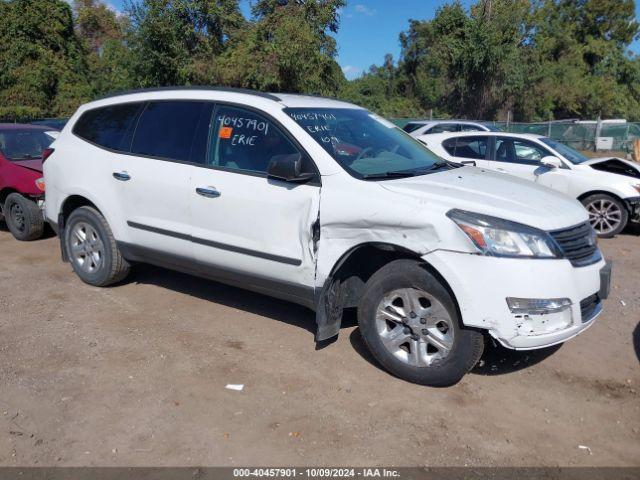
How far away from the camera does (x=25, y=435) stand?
133 inches

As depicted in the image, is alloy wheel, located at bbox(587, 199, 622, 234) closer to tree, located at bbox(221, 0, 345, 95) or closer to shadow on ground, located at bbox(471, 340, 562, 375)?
shadow on ground, located at bbox(471, 340, 562, 375)

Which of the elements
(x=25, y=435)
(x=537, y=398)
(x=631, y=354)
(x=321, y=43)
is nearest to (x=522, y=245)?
(x=537, y=398)

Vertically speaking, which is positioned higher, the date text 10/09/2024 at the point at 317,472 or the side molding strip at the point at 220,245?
the side molding strip at the point at 220,245

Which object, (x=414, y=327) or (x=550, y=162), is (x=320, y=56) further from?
(x=414, y=327)

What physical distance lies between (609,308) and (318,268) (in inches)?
119

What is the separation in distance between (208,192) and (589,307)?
9.40 feet

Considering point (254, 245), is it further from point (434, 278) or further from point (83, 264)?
point (83, 264)

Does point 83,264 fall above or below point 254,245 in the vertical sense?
below

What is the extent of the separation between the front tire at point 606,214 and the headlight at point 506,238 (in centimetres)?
559

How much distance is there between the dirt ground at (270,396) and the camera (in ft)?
10.6

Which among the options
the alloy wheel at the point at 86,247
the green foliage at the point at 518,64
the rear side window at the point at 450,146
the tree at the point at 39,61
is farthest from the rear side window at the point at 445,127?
the tree at the point at 39,61

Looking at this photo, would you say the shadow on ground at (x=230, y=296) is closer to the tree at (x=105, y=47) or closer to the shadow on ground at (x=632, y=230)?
the shadow on ground at (x=632, y=230)

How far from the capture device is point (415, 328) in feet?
12.7

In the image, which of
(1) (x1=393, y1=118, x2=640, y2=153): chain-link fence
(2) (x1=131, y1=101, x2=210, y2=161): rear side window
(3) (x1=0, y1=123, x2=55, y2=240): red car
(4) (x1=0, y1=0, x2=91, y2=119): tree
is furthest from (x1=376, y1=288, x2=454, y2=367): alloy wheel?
(4) (x1=0, y1=0, x2=91, y2=119): tree
